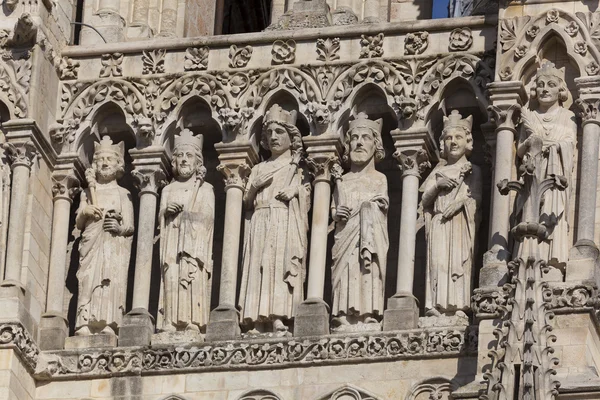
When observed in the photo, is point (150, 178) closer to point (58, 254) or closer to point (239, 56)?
A: point (58, 254)

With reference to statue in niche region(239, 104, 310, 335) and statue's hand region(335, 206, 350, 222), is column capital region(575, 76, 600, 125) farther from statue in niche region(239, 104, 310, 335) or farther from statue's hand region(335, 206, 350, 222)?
statue in niche region(239, 104, 310, 335)

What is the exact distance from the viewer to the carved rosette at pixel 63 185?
30750mm

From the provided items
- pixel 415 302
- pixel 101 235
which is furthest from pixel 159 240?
Result: pixel 415 302

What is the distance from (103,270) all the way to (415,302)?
9.14 ft

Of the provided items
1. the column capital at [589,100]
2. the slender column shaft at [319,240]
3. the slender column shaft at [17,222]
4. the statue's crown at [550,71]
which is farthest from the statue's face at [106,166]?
the column capital at [589,100]

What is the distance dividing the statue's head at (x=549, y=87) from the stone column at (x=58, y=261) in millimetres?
4138

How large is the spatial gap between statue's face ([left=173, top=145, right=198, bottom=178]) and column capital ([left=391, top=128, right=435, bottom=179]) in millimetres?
1758

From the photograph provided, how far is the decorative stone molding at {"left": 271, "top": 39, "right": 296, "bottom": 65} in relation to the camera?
101 ft

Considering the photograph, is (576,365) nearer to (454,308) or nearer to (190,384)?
(454,308)

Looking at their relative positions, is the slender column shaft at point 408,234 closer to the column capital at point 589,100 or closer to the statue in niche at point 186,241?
the column capital at point 589,100

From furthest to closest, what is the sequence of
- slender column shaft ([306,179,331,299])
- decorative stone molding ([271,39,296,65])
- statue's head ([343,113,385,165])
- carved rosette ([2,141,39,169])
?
1. decorative stone molding ([271,39,296,65])
2. carved rosette ([2,141,39,169])
3. statue's head ([343,113,385,165])
4. slender column shaft ([306,179,331,299])

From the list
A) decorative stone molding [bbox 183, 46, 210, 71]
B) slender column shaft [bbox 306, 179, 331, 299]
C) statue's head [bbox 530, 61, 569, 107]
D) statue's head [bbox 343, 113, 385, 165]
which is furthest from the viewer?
decorative stone molding [bbox 183, 46, 210, 71]

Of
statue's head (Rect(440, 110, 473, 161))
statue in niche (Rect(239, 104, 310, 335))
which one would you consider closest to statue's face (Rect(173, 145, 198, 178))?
statue in niche (Rect(239, 104, 310, 335))

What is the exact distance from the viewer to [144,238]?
30.3 metres
